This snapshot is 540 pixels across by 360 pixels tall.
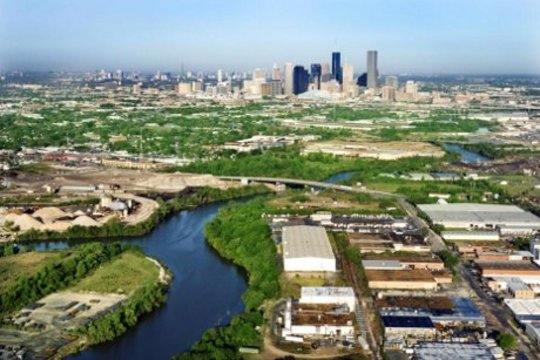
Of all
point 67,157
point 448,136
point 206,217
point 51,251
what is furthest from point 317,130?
point 51,251

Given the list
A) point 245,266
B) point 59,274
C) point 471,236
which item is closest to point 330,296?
point 245,266

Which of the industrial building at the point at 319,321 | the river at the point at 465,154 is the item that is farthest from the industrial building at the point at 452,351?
the river at the point at 465,154

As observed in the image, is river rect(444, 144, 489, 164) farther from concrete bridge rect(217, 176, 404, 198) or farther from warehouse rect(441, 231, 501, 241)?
warehouse rect(441, 231, 501, 241)

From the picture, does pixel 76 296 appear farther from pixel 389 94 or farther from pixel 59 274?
pixel 389 94

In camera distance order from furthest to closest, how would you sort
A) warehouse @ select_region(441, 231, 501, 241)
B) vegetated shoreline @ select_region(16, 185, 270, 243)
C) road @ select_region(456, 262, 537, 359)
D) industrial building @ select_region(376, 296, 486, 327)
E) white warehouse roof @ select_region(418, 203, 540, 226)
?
white warehouse roof @ select_region(418, 203, 540, 226)
vegetated shoreline @ select_region(16, 185, 270, 243)
warehouse @ select_region(441, 231, 501, 241)
industrial building @ select_region(376, 296, 486, 327)
road @ select_region(456, 262, 537, 359)

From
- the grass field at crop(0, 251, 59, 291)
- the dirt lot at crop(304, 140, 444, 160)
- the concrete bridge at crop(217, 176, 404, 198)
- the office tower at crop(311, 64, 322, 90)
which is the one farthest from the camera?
the office tower at crop(311, 64, 322, 90)

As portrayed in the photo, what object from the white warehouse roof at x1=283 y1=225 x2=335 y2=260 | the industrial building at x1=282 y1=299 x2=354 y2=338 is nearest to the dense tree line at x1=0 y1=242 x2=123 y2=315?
the white warehouse roof at x1=283 y1=225 x2=335 y2=260

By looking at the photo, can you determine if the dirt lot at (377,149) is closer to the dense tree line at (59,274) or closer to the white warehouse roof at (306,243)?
the white warehouse roof at (306,243)
